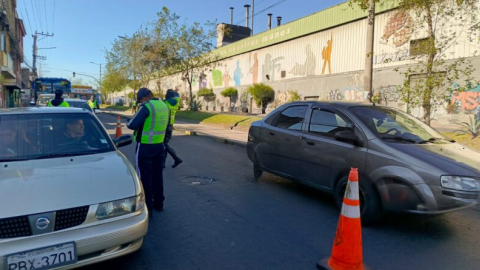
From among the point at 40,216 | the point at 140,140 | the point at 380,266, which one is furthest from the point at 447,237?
the point at 40,216

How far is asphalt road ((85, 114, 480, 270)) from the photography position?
11.0ft

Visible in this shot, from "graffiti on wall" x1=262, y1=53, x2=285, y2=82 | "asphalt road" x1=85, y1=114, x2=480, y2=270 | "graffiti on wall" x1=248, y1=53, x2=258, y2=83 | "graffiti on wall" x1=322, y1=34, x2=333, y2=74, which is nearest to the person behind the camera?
"asphalt road" x1=85, y1=114, x2=480, y2=270

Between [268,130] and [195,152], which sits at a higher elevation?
[268,130]

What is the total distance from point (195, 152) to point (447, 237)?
23.8 ft

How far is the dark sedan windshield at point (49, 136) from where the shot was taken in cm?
360

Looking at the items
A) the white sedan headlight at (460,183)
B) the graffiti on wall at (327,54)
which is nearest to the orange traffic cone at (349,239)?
the white sedan headlight at (460,183)

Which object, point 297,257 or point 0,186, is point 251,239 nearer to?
point 297,257

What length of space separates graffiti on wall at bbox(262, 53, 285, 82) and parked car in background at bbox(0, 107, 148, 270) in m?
28.0

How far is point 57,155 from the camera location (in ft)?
11.8

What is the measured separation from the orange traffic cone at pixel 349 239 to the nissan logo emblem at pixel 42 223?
2.36 meters

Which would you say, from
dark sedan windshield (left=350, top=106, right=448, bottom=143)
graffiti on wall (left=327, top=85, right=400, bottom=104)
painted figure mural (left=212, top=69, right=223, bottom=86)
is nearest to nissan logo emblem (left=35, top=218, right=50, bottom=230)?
dark sedan windshield (left=350, top=106, right=448, bottom=143)

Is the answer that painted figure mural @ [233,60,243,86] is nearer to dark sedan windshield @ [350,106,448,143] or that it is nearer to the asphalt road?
the asphalt road

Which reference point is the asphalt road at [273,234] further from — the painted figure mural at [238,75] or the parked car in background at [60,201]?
the painted figure mural at [238,75]

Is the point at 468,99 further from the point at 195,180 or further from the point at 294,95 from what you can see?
the point at 195,180
